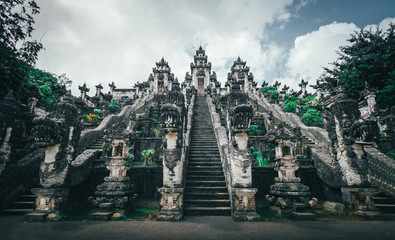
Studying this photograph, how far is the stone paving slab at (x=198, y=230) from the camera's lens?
12.2ft

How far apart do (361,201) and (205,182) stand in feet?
15.4

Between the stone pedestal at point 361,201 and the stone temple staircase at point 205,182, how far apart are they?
354cm

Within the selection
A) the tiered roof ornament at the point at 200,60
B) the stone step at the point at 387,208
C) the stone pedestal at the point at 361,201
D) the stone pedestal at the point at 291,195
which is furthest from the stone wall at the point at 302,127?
the tiered roof ornament at the point at 200,60

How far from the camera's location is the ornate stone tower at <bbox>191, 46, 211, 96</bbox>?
34500 millimetres

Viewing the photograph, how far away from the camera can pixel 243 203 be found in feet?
16.6

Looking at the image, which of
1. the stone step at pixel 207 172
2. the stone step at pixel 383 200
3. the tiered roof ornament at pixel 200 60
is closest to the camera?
the stone step at pixel 383 200

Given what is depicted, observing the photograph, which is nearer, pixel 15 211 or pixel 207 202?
pixel 15 211

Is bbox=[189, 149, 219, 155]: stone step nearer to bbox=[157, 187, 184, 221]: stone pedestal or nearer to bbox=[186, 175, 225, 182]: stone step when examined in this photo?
bbox=[186, 175, 225, 182]: stone step

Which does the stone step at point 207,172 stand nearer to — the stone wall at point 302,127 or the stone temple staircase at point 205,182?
the stone temple staircase at point 205,182

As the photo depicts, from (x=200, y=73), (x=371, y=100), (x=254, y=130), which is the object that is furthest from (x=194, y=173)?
(x=200, y=73)

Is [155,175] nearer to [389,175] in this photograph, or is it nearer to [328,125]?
[328,125]

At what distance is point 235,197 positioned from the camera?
5137mm

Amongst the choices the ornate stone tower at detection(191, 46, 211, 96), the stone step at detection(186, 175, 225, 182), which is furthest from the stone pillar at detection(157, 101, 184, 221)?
the ornate stone tower at detection(191, 46, 211, 96)

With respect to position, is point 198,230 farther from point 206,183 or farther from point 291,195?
point 291,195
